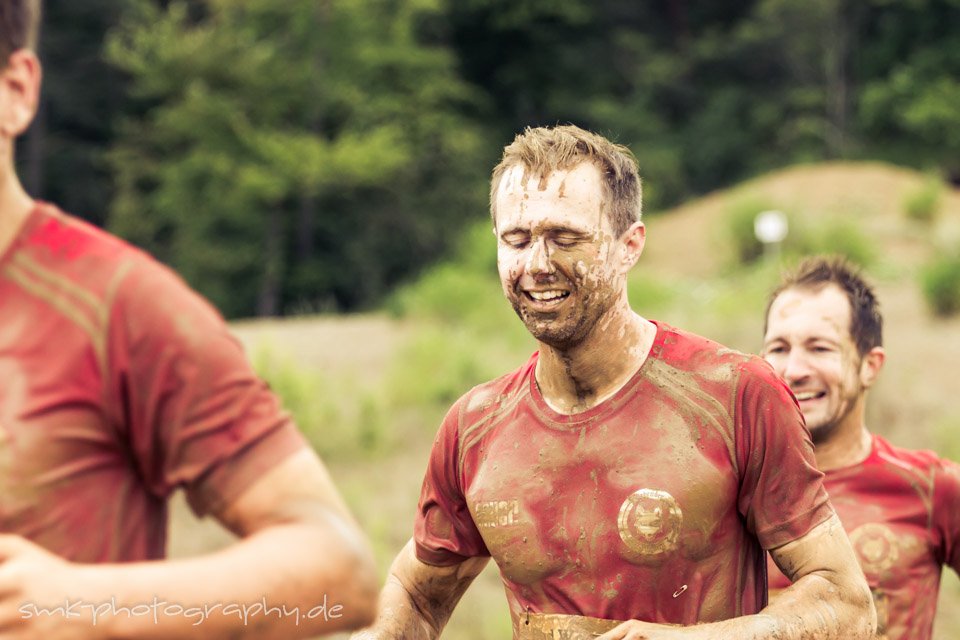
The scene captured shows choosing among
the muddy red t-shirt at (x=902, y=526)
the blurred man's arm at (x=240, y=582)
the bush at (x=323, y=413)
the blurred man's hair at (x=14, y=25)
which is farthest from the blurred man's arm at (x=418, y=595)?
the bush at (x=323, y=413)

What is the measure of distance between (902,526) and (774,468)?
1197 millimetres

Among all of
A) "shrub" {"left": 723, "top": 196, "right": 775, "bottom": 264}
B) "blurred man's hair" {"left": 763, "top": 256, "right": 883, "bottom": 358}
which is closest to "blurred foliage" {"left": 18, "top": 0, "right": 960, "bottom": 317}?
"shrub" {"left": 723, "top": 196, "right": 775, "bottom": 264}

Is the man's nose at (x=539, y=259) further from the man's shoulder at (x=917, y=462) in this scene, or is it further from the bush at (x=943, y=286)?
the bush at (x=943, y=286)

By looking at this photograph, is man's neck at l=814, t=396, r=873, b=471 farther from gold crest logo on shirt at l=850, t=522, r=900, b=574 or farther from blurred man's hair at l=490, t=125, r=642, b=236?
blurred man's hair at l=490, t=125, r=642, b=236

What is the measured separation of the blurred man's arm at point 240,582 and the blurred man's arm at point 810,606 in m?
1.30

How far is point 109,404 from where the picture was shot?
6.11 ft

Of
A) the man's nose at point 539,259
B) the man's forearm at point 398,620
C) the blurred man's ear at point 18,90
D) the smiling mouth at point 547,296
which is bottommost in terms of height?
the man's forearm at point 398,620

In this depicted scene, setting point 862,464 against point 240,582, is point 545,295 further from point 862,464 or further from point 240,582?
point 240,582

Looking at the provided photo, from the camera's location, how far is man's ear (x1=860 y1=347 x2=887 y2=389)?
4273 millimetres

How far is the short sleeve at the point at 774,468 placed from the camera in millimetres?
3088

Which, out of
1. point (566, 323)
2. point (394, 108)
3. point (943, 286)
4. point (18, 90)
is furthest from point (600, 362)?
point (394, 108)

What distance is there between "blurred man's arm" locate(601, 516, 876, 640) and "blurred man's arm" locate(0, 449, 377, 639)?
130 centimetres

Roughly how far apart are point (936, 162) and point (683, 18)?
8.24 m

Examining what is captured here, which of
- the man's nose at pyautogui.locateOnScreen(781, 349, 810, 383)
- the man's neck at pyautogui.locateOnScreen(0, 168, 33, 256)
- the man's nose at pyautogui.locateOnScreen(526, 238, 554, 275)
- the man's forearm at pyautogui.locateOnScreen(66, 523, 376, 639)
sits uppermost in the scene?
the man's neck at pyautogui.locateOnScreen(0, 168, 33, 256)
